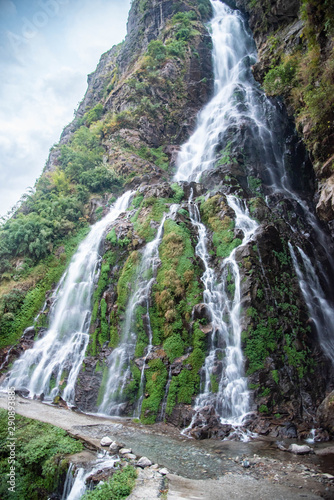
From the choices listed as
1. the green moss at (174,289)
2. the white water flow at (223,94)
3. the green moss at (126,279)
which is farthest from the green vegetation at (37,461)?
the white water flow at (223,94)

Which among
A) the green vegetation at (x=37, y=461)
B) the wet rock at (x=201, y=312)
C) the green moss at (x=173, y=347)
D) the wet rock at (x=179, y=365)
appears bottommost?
the green vegetation at (x=37, y=461)

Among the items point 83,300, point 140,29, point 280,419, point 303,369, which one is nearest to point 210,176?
point 83,300

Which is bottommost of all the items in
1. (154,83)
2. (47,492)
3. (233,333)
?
(47,492)

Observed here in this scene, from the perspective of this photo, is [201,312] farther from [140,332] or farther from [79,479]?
[79,479]

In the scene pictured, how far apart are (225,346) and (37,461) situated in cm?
782

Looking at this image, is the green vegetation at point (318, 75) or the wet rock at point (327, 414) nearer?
the wet rock at point (327, 414)

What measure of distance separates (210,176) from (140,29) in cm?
3776

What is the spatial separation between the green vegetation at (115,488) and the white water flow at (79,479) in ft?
1.01

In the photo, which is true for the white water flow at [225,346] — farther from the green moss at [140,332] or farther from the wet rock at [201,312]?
the green moss at [140,332]

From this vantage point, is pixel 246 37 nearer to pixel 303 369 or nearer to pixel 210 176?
pixel 210 176

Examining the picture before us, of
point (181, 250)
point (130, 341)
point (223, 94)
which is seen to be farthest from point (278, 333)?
point (223, 94)

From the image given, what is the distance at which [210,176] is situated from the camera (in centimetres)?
2259

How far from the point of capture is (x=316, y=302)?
14.7 m

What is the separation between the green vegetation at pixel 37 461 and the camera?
6.75 metres
